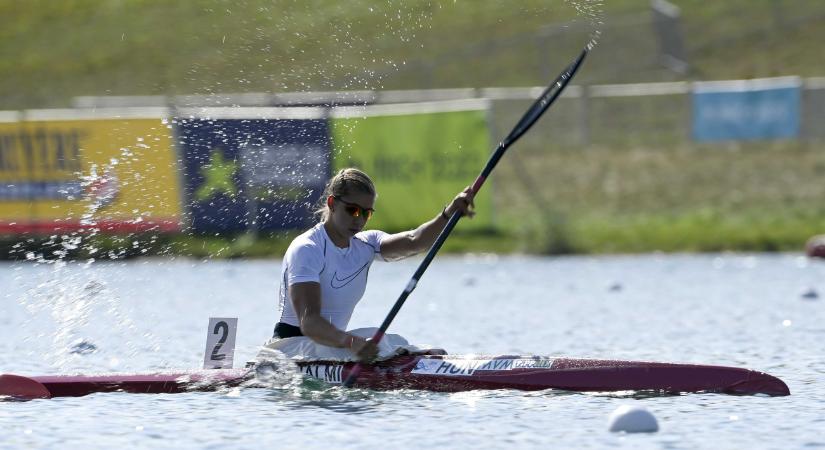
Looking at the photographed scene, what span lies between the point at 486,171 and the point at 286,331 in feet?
5.54

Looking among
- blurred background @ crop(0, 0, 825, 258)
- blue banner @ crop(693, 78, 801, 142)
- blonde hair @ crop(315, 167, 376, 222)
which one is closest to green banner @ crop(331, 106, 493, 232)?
blurred background @ crop(0, 0, 825, 258)

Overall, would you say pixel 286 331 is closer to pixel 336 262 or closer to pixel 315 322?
pixel 315 322

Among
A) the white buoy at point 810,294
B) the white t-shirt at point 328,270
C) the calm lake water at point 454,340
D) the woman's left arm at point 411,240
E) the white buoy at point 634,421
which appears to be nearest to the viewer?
the white buoy at point 634,421

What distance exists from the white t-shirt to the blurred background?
8.75ft

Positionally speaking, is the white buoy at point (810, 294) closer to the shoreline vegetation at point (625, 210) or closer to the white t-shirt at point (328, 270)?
the shoreline vegetation at point (625, 210)

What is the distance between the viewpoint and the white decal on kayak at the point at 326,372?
888 cm

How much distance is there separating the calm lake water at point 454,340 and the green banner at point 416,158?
101cm

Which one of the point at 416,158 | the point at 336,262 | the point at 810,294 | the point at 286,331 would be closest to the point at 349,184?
the point at 336,262

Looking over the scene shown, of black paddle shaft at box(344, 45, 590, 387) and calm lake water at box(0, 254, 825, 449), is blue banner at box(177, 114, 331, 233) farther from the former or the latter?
black paddle shaft at box(344, 45, 590, 387)

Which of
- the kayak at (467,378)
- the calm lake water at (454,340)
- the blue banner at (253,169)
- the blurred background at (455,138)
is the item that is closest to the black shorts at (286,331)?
the kayak at (467,378)

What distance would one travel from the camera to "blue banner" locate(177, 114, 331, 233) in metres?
20.6

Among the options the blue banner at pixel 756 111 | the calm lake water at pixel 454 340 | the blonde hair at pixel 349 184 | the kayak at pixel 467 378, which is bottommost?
the calm lake water at pixel 454 340

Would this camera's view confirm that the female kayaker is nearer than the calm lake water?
No

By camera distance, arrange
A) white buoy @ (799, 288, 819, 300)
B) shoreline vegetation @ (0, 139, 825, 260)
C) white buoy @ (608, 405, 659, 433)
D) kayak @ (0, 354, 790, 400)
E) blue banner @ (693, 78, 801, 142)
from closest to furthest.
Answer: white buoy @ (608, 405, 659, 433) < kayak @ (0, 354, 790, 400) < white buoy @ (799, 288, 819, 300) < shoreline vegetation @ (0, 139, 825, 260) < blue banner @ (693, 78, 801, 142)
